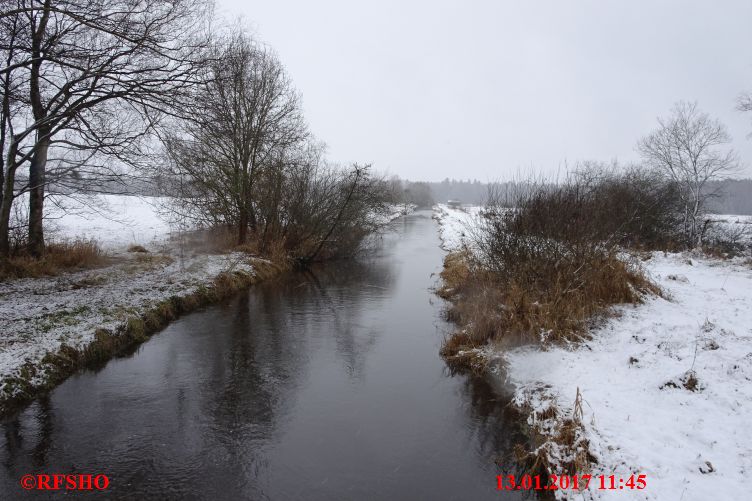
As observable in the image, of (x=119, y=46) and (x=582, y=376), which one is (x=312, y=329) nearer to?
(x=582, y=376)

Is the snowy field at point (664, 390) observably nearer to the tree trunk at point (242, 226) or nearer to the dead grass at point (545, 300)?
the dead grass at point (545, 300)

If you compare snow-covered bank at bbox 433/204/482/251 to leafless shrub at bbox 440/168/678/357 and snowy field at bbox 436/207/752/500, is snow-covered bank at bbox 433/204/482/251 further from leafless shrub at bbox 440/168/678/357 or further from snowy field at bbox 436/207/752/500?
snowy field at bbox 436/207/752/500

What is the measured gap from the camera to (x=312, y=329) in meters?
10.4

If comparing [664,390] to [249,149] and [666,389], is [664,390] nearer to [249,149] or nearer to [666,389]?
[666,389]

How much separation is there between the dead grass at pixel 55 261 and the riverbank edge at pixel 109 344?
3407 mm

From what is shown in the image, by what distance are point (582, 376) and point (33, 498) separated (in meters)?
7.09

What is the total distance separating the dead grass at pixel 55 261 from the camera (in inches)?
418

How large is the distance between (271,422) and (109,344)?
14.5ft

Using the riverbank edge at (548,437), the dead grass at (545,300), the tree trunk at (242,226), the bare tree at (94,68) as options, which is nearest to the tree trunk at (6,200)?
the bare tree at (94,68)

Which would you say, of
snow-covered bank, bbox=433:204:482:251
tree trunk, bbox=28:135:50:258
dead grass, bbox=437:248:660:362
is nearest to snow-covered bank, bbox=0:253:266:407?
tree trunk, bbox=28:135:50:258

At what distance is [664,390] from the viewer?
229 inches

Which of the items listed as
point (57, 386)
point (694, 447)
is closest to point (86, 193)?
point (57, 386)

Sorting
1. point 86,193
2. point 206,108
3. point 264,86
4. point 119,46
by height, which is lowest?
point 86,193

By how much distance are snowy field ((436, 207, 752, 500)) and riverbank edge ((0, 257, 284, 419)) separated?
7440 mm
